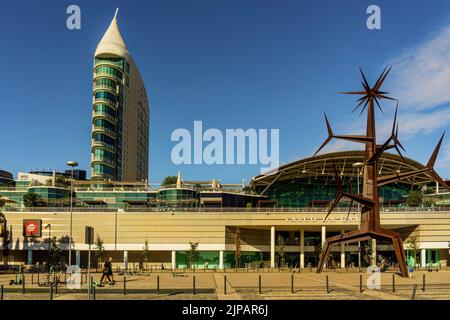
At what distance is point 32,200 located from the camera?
291 feet

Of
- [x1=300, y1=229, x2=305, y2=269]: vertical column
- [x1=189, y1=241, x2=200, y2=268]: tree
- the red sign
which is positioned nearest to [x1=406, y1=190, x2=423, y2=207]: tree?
[x1=300, y1=229, x2=305, y2=269]: vertical column

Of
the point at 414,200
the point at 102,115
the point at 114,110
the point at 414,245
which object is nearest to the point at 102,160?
the point at 102,115

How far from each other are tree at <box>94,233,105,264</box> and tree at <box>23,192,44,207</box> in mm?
16837

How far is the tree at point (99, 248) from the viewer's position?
75.3 m

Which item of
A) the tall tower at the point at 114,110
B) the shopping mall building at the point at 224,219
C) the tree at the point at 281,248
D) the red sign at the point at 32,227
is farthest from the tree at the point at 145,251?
the tall tower at the point at 114,110

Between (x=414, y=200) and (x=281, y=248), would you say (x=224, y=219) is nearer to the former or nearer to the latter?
(x=281, y=248)

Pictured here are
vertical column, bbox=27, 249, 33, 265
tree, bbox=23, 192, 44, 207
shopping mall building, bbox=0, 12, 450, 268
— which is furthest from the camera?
tree, bbox=23, 192, 44, 207

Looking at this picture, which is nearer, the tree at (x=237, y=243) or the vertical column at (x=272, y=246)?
the tree at (x=237, y=243)

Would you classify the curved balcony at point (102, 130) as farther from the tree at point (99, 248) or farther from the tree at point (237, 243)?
the tree at point (237, 243)

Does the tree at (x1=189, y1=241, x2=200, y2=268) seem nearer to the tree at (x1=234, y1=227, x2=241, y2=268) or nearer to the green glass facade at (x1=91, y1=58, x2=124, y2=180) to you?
the tree at (x1=234, y1=227, x2=241, y2=268)

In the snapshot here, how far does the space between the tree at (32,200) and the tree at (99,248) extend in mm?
16837

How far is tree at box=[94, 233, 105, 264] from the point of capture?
75.3 meters
